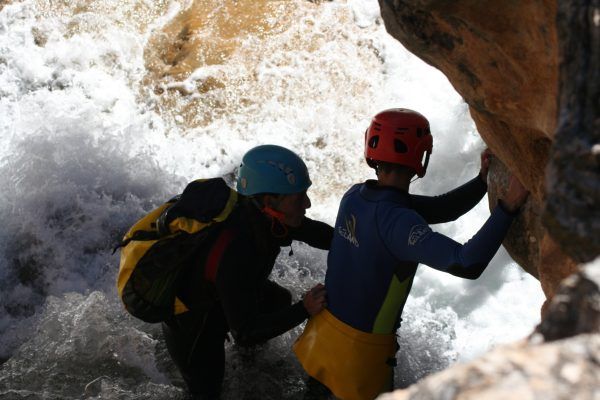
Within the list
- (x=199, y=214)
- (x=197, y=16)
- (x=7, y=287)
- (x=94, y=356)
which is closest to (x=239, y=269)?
(x=199, y=214)

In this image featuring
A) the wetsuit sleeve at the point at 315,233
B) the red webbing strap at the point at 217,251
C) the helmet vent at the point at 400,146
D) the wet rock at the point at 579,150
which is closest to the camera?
the wet rock at the point at 579,150

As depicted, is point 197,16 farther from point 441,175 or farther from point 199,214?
point 199,214

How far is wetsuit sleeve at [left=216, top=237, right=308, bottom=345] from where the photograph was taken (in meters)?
3.69

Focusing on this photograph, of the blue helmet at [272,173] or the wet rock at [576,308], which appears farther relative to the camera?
the blue helmet at [272,173]

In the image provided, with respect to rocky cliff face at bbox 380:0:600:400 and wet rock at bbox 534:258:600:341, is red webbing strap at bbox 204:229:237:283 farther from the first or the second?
wet rock at bbox 534:258:600:341

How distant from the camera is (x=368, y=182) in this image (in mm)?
3617

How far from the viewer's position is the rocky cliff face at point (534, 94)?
1814mm

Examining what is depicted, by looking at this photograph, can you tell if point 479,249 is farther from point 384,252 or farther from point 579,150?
point 579,150

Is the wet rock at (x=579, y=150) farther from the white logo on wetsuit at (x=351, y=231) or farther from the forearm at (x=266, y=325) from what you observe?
the forearm at (x=266, y=325)

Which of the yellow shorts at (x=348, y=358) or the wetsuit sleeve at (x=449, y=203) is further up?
the wetsuit sleeve at (x=449, y=203)

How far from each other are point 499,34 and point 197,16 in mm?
6732

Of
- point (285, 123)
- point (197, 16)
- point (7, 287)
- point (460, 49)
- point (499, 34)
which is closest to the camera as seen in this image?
point (499, 34)

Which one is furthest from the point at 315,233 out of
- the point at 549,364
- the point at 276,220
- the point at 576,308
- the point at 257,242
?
the point at 549,364

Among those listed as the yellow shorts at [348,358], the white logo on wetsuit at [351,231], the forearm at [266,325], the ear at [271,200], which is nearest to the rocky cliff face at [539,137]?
Result: the white logo on wetsuit at [351,231]
